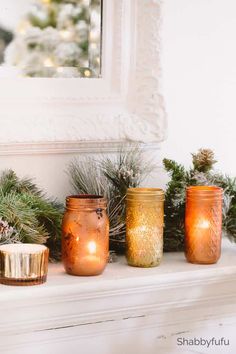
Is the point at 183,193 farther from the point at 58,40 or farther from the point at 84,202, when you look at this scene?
the point at 58,40

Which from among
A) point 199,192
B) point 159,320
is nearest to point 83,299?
point 159,320

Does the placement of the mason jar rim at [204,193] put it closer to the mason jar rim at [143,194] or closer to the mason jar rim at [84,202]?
the mason jar rim at [143,194]

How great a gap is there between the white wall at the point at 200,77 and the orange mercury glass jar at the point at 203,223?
24cm

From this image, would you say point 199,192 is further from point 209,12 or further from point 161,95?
point 209,12

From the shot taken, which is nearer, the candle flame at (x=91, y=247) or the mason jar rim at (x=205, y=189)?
the candle flame at (x=91, y=247)

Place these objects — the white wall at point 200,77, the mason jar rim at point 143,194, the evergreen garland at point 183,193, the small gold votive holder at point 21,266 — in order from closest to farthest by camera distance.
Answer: the small gold votive holder at point 21,266 → the mason jar rim at point 143,194 → the evergreen garland at point 183,193 → the white wall at point 200,77

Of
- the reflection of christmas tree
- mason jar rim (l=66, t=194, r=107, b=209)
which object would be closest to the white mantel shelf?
mason jar rim (l=66, t=194, r=107, b=209)

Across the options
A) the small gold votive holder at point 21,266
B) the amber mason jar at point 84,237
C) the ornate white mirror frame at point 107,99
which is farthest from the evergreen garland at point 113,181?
the small gold votive holder at point 21,266

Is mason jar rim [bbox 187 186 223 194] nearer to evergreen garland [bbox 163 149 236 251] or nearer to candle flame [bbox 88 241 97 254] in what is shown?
evergreen garland [bbox 163 149 236 251]

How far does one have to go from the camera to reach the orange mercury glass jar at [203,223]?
1.58 metres

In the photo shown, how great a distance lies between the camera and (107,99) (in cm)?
167

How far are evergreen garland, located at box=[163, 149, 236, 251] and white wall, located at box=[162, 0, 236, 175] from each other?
12 centimetres

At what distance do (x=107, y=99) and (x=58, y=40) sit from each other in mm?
170

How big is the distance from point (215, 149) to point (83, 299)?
61 cm
